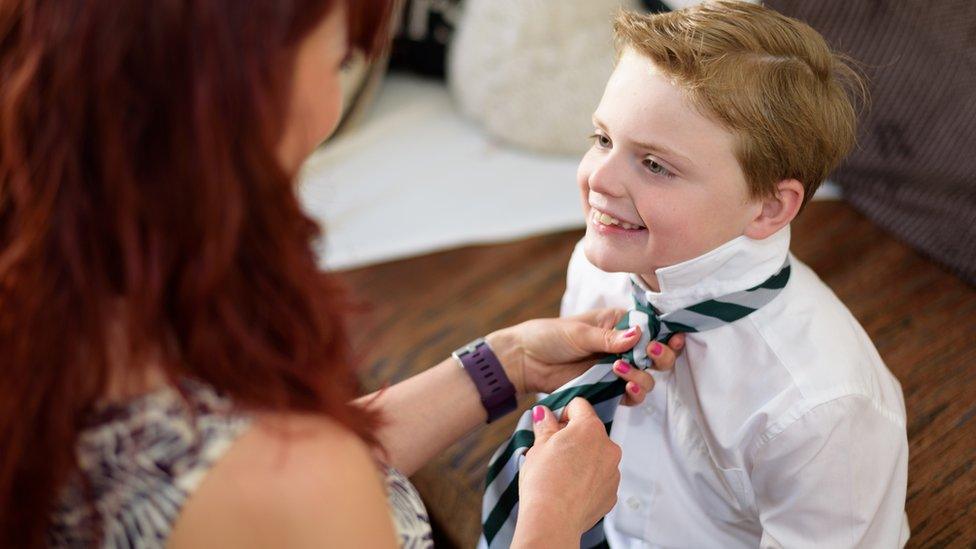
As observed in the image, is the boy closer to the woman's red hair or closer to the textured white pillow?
the woman's red hair

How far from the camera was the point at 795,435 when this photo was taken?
981mm

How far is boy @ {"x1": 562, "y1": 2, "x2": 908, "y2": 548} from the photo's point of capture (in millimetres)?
976

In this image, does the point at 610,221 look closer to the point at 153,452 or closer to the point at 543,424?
the point at 543,424

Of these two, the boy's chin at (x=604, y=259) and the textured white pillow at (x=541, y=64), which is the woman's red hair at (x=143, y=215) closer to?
the boy's chin at (x=604, y=259)

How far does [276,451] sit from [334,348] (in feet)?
0.31

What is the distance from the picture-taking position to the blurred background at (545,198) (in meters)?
1.29

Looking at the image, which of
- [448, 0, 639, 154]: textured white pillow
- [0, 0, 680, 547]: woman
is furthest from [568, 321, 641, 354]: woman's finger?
[448, 0, 639, 154]: textured white pillow

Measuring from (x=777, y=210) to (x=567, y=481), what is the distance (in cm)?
39

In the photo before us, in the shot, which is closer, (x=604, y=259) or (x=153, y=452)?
(x=153, y=452)

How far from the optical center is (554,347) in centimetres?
116

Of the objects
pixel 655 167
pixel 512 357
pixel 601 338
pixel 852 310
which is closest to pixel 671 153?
pixel 655 167

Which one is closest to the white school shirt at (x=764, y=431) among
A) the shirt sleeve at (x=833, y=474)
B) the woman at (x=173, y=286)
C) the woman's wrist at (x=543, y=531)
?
the shirt sleeve at (x=833, y=474)

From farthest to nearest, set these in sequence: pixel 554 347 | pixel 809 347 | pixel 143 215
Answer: pixel 554 347, pixel 809 347, pixel 143 215

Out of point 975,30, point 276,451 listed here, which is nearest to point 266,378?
point 276,451
